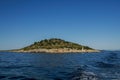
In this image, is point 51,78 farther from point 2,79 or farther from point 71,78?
point 2,79

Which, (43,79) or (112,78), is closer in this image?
(43,79)

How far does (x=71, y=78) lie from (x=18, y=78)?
8.01 metres

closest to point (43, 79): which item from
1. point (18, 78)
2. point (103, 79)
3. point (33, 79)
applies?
point (33, 79)

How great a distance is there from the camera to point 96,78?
34094mm

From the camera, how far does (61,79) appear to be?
106ft

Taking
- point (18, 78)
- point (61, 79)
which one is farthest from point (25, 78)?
point (61, 79)

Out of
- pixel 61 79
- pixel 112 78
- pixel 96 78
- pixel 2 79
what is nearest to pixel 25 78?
pixel 2 79

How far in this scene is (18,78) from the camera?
33031mm

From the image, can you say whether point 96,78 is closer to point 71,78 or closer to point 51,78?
point 71,78

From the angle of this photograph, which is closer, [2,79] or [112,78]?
[2,79]

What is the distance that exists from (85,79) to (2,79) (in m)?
12.2

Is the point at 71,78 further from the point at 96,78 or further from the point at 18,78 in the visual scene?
the point at 18,78

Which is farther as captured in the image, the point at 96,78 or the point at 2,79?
the point at 96,78

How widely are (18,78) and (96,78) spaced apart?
11900 millimetres
